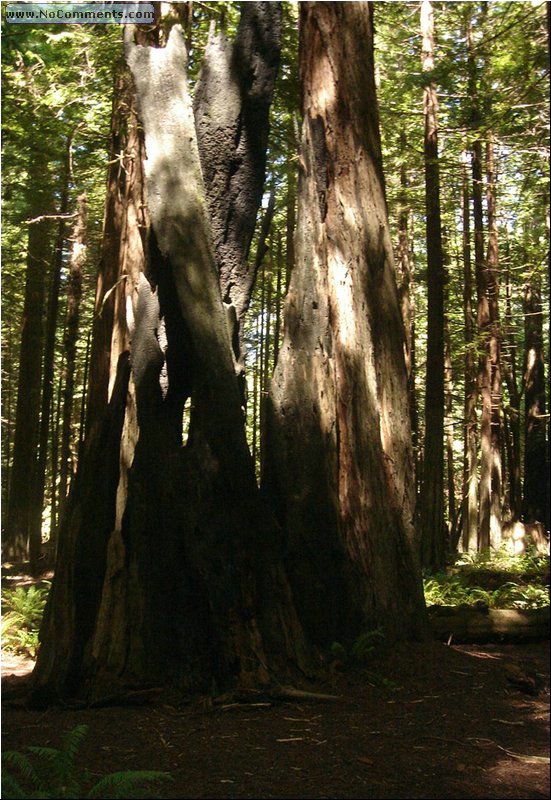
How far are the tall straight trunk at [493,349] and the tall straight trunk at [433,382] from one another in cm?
254

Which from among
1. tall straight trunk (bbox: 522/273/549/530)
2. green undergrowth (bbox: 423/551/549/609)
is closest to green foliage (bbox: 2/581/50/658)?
green undergrowth (bbox: 423/551/549/609)

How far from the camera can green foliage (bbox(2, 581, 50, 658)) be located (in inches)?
344

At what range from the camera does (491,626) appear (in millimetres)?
6410

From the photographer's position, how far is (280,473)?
19.5 ft

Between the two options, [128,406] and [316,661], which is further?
[128,406]

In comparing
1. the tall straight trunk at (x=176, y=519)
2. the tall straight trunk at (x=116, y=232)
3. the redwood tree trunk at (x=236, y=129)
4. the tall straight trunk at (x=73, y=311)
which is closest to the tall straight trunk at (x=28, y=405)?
the tall straight trunk at (x=73, y=311)

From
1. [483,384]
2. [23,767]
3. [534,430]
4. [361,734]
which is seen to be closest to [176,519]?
[361,734]

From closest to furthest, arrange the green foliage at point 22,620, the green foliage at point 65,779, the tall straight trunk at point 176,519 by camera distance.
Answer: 1. the green foliage at point 65,779
2. the tall straight trunk at point 176,519
3. the green foliage at point 22,620

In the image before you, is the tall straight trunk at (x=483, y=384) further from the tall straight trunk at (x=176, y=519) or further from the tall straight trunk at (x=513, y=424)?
the tall straight trunk at (x=176, y=519)

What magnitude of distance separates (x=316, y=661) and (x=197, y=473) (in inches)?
65.2

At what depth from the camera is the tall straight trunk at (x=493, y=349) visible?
52.0ft

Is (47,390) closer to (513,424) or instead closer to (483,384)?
(483,384)

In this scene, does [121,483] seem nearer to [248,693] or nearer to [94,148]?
[248,693]

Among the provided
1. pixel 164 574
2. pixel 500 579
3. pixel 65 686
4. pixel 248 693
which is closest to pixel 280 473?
pixel 164 574
